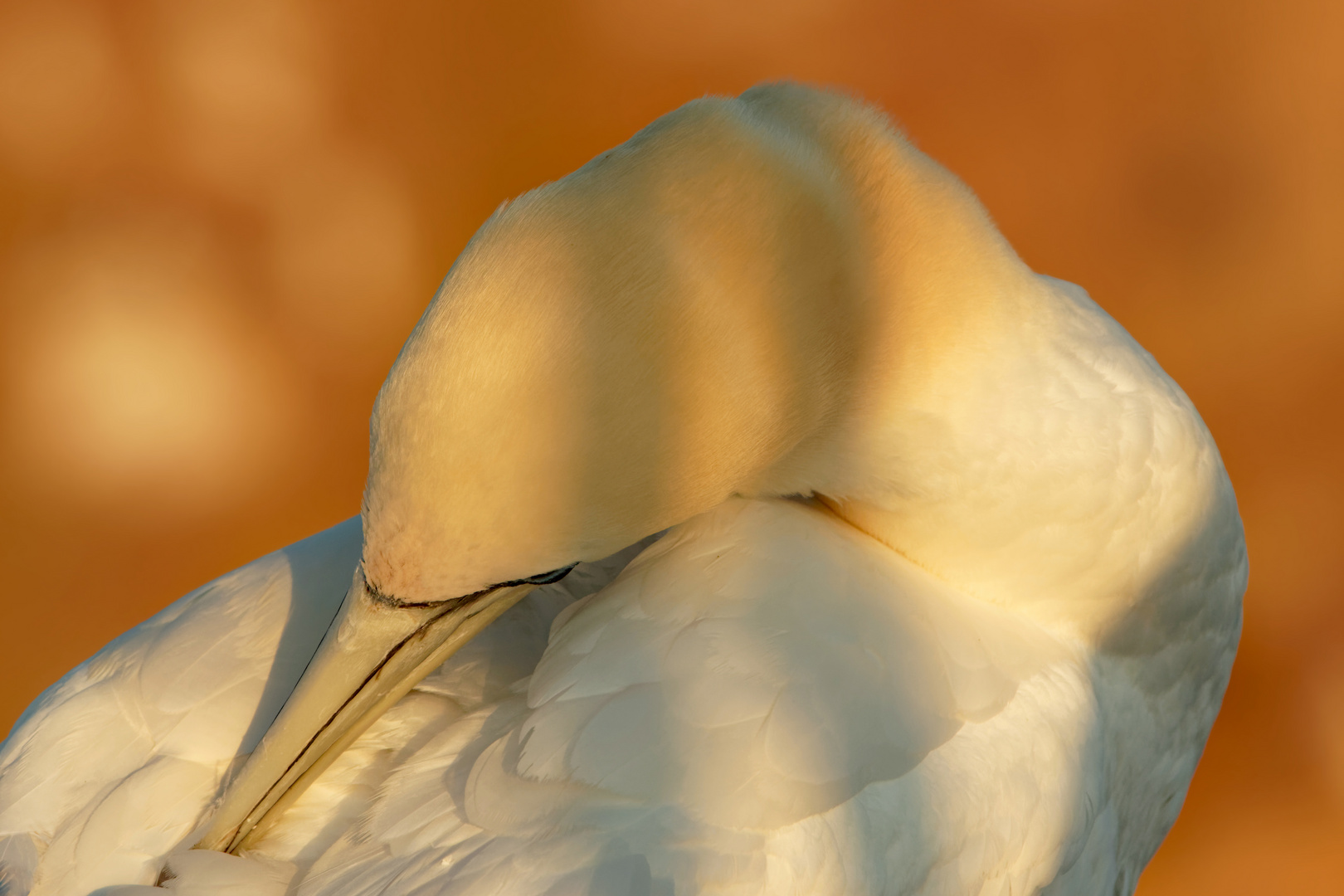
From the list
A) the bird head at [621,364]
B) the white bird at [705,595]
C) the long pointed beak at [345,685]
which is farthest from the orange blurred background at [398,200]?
the long pointed beak at [345,685]

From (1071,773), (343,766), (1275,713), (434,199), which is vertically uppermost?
(434,199)

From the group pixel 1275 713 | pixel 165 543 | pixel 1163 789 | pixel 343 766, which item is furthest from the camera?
pixel 165 543

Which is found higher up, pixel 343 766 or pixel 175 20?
pixel 175 20

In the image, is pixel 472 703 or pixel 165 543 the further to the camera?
pixel 165 543

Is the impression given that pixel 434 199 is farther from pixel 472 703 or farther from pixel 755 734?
pixel 755 734

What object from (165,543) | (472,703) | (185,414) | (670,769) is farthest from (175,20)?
(670,769)

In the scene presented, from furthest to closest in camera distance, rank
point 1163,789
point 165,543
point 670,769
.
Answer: point 165,543, point 1163,789, point 670,769

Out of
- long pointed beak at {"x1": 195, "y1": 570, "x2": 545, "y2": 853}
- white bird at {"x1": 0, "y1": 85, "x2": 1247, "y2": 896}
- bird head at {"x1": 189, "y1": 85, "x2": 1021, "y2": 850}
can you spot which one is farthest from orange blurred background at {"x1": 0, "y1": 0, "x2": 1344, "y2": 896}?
long pointed beak at {"x1": 195, "y1": 570, "x2": 545, "y2": 853}
